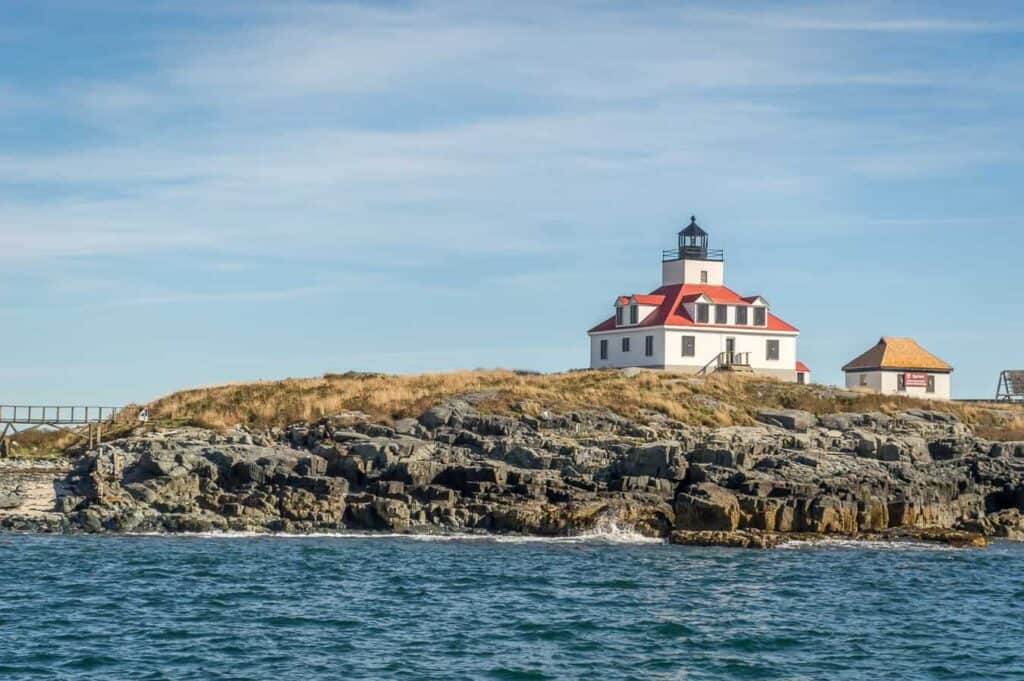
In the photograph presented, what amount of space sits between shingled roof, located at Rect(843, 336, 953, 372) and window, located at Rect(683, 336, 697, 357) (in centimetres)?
1421

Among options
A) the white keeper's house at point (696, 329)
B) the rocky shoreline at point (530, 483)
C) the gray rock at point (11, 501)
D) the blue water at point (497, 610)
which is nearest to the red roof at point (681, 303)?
the white keeper's house at point (696, 329)

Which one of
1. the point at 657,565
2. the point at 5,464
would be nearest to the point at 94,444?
the point at 5,464

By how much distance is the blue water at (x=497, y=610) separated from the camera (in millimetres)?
27812

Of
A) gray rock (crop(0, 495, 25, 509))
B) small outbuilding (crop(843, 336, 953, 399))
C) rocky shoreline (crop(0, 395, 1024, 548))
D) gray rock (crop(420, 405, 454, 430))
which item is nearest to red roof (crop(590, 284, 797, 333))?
small outbuilding (crop(843, 336, 953, 399))

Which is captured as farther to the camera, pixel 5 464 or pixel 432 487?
pixel 5 464

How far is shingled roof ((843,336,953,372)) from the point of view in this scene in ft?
282

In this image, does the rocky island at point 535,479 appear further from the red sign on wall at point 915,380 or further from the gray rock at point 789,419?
the red sign on wall at point 915,380

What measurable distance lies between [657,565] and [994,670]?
612 inches

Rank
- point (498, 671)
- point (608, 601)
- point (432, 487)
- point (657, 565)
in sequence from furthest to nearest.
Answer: point (432, 487)
point (657, 565)
point (608, 601)
point (498, 671)

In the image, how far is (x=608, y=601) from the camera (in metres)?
35.8

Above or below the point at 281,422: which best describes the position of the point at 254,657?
below

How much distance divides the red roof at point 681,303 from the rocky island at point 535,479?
55.7 feet

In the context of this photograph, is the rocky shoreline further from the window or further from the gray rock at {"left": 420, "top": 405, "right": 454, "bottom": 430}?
the window

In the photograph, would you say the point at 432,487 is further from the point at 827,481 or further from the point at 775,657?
the point at 775,657
